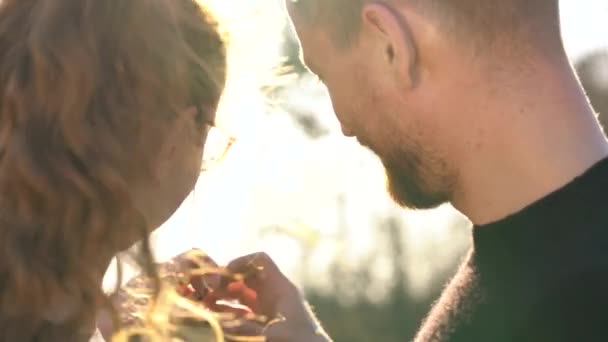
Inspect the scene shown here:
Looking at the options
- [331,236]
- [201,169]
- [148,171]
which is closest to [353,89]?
[201,169]

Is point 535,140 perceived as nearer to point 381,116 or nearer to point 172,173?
point 381,116

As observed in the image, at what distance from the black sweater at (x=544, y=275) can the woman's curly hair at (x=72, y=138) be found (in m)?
0.78

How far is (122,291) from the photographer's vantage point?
2.72 meters

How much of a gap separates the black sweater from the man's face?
0.74 feet

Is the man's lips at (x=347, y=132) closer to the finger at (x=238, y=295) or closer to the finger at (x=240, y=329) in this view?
the finger at (x=238, y=295)

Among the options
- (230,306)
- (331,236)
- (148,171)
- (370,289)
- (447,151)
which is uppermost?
(148,171)

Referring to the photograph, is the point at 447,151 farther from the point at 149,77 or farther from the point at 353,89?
the point at 149,77

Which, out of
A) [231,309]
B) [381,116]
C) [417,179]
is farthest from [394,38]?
[231,309]

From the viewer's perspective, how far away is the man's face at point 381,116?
3.08 meters

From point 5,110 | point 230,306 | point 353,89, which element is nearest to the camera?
point 5,110

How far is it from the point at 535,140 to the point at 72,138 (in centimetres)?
100

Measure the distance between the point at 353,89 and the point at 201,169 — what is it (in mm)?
552

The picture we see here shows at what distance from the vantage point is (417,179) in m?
3.14

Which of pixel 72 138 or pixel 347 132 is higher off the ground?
pixel 72 138
